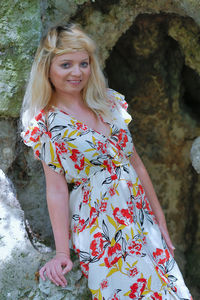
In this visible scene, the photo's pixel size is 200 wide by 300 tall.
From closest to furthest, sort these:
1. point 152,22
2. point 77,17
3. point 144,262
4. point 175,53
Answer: point 144,262 → point 77,17 → point 152,22 → point 175,53

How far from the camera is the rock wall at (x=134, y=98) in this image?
6.67 ft

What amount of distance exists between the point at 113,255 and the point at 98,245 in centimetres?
7

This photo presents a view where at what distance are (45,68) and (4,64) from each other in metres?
0.33

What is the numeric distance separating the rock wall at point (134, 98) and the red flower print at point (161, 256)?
0.33m

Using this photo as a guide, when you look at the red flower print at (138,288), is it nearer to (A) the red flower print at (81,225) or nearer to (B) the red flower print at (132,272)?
(B) the red flower print at (132,272)

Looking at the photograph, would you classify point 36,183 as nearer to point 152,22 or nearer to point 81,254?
point 81,254

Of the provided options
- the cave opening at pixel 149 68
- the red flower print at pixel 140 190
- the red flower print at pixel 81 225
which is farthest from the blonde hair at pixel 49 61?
the cave opening at pixel 149 68

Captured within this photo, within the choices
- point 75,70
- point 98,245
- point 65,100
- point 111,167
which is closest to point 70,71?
point 75,70

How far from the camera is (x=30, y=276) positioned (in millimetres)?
1832

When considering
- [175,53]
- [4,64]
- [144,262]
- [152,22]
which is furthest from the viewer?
[175,53]

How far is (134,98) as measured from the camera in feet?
8.99

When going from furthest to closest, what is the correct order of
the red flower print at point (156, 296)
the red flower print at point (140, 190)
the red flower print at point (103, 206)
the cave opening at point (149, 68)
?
the cave opening at point (149, 68) → the red flower print at point (140, 190) → the red flower print at point (103, 206) → the red flower print at point (156, 296)

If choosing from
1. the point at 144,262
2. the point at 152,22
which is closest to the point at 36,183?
the point at 144,262

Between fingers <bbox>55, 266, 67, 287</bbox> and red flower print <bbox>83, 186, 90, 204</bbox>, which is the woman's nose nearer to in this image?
red flower print <bbox>83, 186, 90, 204</bbox>
